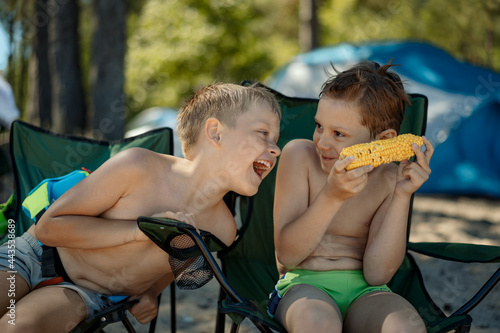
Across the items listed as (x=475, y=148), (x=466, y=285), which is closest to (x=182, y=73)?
(x=475, y=148)

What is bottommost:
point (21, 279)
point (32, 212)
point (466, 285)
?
point (466, 285)

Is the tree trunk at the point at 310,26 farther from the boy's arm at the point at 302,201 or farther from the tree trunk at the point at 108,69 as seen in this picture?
the boy's arm at the point at 302,201

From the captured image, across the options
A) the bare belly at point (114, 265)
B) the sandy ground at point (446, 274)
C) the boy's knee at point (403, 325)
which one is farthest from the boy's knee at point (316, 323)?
the sandy ground at point (446, 274)

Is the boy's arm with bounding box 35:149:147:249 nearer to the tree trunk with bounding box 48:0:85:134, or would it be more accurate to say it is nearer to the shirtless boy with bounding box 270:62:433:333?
the shirtless boy with bounding box 270:62:433:333

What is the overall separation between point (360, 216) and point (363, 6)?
1695cm

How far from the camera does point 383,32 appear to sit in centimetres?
1431

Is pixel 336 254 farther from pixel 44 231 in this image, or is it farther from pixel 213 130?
pixel 44 231

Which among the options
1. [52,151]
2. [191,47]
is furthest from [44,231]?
[191,47]

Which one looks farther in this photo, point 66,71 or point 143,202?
point 66,71

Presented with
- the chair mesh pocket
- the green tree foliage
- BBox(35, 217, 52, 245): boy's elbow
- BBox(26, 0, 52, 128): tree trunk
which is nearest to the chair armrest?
the chair mesh pocket

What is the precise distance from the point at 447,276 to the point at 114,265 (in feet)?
8.97

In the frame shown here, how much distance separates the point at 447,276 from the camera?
3.85 m

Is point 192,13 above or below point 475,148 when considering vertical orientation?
above

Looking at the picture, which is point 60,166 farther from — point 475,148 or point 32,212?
point 475,148
